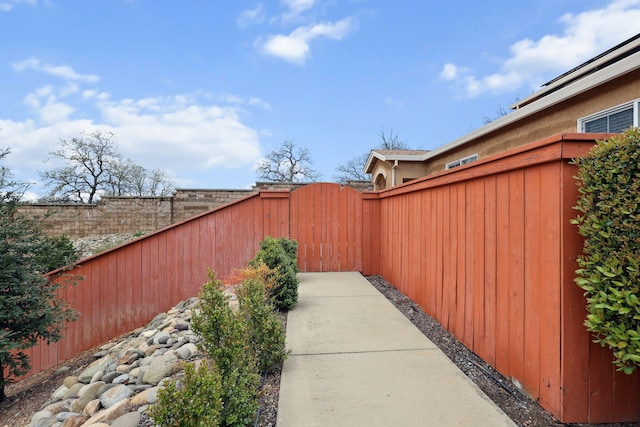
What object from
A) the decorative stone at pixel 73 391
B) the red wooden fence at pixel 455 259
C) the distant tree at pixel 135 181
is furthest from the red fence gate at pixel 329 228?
the distant tree at pixel 135 181

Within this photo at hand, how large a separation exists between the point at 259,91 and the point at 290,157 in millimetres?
14684

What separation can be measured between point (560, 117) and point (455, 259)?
379 cm

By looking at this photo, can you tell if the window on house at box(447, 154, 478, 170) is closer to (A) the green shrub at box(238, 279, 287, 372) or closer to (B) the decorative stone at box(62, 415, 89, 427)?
(A) the green shrub at box(238, 279, 287, 372)

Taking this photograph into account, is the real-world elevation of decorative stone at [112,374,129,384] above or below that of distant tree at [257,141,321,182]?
below

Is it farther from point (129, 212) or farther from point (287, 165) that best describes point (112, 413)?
point (287, 165)

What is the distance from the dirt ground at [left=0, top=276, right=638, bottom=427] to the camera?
205 cm

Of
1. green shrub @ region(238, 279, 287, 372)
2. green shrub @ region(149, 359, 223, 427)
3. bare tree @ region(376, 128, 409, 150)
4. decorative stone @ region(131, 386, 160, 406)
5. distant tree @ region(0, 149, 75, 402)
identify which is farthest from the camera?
bare tree @ region(376, 128, 409, 150)

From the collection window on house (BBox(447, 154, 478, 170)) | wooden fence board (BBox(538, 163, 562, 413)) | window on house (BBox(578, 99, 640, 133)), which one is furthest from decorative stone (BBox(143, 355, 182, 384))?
window on house (BBox(447, 154, 478, 170))

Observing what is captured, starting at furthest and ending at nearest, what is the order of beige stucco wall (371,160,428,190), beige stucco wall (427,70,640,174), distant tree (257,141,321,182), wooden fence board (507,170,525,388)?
distant tree (257,141,321,182) < beige stucco wall (371,160,428,190) < beige stucco wall (427,70,640,174) < wooden fence board (507,170,525,388)

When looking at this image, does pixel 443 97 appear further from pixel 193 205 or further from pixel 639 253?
pixel 639 253

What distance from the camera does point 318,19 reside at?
10.7 metres

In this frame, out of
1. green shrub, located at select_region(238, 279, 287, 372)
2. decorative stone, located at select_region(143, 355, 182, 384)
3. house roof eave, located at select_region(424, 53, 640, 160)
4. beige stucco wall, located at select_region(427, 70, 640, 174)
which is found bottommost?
decorative stone, located at select_region(143, 355, 182, 384)

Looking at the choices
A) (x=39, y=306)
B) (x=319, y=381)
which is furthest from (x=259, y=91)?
(x=319, y=381)

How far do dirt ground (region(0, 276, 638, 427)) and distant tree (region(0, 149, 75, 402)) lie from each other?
18.2 inches
